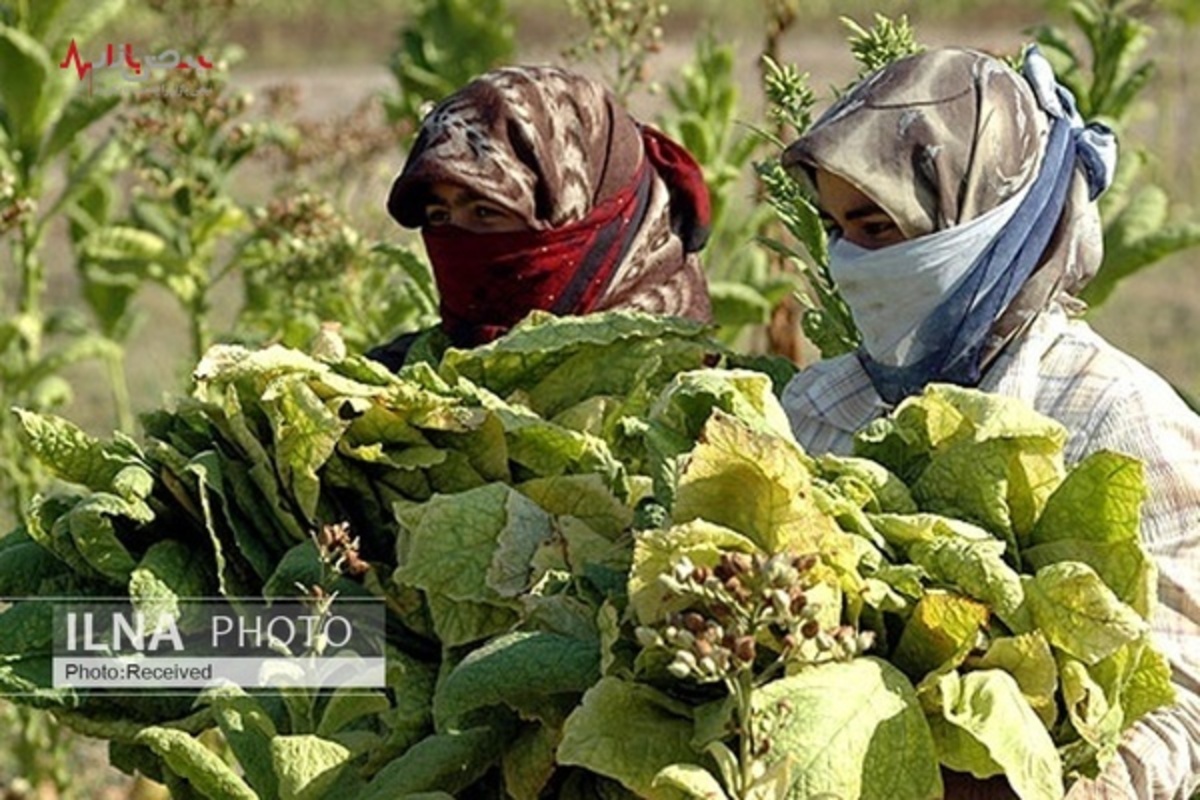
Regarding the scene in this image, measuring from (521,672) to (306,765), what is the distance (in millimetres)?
278

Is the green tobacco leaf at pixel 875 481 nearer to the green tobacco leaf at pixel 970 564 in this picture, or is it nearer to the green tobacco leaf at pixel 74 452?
the green tobacco leaf at pixel 970 564

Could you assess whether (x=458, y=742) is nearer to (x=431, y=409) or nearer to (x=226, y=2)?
(x=431, y=409)

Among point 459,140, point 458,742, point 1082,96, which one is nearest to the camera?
point 458,742

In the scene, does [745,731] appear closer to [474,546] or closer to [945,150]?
[474,546]

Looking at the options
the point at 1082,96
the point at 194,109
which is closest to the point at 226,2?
the point at 194,109

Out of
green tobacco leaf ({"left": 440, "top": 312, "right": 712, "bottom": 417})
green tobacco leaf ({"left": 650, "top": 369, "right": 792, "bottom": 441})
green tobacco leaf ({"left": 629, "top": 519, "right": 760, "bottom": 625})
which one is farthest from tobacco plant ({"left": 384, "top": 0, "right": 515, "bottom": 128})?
green tobacco leaf ({"left": 629, "top": 519, "right": 760, "bottom": 625})

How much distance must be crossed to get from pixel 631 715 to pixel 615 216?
51.8 inches

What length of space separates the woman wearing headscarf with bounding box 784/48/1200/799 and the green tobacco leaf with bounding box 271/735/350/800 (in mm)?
735

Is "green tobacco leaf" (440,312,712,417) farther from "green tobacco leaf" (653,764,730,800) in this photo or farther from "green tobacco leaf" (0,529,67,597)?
"green tobacco leaf" (653,764,730,800)

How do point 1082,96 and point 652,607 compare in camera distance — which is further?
point 1082,96

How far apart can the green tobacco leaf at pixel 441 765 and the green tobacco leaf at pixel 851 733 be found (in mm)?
355

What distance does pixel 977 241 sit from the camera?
8.85 ft

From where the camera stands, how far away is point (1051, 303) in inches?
109

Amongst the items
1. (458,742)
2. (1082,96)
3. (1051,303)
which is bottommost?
(458,742)
